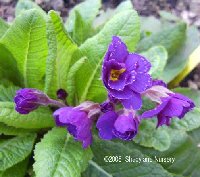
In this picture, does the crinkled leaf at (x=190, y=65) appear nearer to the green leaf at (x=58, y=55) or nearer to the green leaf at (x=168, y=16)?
the green leaf at (x=168, y=16)

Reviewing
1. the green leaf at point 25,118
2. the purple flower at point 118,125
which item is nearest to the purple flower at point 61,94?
the green leaf at point 25,118

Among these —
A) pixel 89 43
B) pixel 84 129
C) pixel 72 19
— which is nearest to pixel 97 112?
pixel 84 129

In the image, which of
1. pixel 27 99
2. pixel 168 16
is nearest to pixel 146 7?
pixel 168 16

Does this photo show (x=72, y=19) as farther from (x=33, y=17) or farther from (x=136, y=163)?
(x=136, y=163)

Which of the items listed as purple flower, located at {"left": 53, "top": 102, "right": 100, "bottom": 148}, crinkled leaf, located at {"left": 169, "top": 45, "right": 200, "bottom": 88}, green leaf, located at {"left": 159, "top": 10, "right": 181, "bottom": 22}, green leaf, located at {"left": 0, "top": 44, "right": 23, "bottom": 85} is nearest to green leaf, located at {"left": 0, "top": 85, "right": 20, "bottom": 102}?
green leaf, located at {"left": 0, "top": 44, "right": 23, "bottom": 85}

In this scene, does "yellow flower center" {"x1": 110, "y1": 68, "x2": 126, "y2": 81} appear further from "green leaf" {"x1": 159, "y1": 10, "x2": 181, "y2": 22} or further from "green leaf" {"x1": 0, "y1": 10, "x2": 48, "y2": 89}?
"green leaf" {"x1": 159, "y1": 10, "x2": 181, "y2": 22}

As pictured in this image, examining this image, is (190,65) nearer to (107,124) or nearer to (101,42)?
(101,42)
